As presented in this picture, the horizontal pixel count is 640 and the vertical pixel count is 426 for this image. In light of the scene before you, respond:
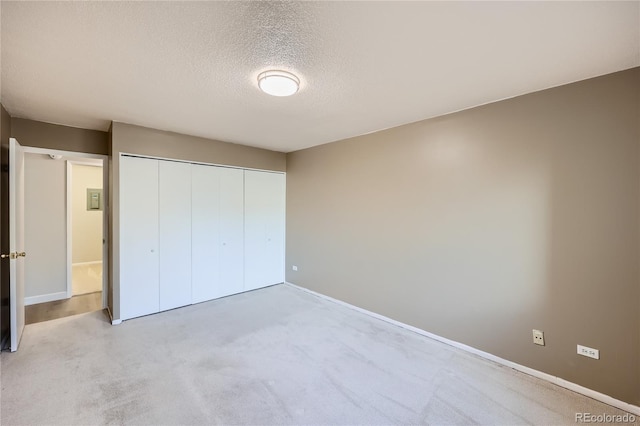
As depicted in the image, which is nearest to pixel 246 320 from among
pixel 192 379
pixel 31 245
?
pixel 192 379

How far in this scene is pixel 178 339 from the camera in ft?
9.36

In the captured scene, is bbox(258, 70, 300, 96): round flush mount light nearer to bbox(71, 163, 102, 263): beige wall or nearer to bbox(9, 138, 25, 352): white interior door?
bbox(9, 138, 25, 352): white interior door

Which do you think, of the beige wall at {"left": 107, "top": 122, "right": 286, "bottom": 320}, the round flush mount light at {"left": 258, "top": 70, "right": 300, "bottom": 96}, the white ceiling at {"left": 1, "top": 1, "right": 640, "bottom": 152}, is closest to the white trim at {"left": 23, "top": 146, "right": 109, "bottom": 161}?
the beige wall at {"left": 107, "top": 122, "right": 286, "bottom": 320}

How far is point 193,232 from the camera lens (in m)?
3.86

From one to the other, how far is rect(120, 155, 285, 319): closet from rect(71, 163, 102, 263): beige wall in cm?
435

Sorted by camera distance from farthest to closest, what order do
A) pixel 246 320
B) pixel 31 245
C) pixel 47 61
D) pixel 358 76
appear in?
→ pixel 31 245 < pixel 246 320 < pixel 358 76 < pixel 47 61

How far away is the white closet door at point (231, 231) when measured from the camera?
4.17 metres

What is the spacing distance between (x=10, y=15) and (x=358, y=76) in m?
2.02

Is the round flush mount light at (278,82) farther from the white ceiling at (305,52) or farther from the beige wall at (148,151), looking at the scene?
the beige wall at (148,151)

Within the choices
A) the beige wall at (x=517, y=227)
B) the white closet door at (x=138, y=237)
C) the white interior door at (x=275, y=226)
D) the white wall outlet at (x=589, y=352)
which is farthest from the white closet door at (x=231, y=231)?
the white wall outlet at (x=589, y=352)

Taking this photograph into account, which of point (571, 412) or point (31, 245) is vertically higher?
point (31, 245)

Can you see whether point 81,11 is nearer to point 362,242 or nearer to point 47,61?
point 47,61

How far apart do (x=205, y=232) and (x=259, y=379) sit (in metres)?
2.41

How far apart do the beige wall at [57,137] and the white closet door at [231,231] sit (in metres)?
1.58
